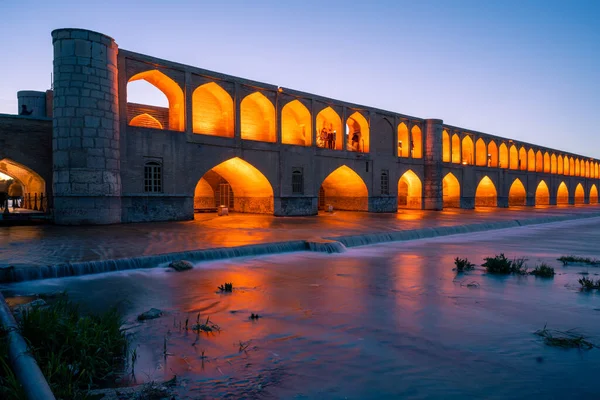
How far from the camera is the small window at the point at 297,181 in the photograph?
1795 centimetres

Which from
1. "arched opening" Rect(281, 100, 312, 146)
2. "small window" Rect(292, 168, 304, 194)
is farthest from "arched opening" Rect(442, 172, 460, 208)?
"small window" Rect(292, 168, 304, 194)

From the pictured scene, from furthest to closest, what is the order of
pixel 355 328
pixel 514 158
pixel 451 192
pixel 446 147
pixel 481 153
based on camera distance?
pixel 514 158 < pixel 481 153 < pixel 451 192 < pixel 446 147 < pixel 355 328

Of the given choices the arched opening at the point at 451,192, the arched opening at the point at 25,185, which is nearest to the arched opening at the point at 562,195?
the arched opening at the point at 451,192

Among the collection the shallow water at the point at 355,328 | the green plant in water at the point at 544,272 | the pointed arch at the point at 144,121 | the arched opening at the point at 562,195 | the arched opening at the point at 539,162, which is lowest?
the shallow water at the point at 355,328

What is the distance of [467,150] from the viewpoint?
1111 inches

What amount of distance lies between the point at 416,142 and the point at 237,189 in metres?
11.5

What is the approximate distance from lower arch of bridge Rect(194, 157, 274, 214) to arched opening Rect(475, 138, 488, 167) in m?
17.9

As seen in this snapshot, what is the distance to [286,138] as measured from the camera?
63.2 feet

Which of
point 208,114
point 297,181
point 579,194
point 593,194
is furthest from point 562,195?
point 208,114

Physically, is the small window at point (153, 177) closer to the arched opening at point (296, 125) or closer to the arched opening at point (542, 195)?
the arched opening at point (296, 125)

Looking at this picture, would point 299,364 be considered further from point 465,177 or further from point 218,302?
point 465,177

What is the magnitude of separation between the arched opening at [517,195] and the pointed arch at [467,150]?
717cm

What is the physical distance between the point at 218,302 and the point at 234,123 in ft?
38.1

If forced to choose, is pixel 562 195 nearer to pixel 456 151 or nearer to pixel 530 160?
pixel 530 160
